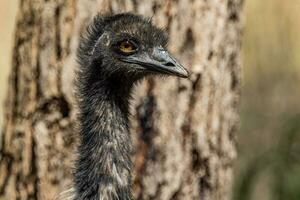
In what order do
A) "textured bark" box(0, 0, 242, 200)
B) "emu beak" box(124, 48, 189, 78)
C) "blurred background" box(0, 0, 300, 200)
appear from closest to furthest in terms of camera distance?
"emu beak" box(124, 48, 189, 78)
"textured bark" box(0, 0, 242, 200)
"blurred background" box(0, 0, 300, 200)

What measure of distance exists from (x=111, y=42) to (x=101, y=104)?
1.24ft

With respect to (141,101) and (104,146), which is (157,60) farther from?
(141,101)

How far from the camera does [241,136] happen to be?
13000 mm

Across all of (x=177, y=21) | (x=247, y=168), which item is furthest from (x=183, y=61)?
(x=247, y=168)

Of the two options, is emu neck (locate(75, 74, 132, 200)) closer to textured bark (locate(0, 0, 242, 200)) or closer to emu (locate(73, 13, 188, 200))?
emu (locate(73, 13, 188, 200))

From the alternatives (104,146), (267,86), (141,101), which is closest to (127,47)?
(104,146)

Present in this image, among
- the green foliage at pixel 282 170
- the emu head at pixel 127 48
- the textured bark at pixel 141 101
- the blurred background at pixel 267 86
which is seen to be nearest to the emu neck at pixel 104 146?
the emu head at pixel 127 48

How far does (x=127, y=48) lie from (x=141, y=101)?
0.95 m

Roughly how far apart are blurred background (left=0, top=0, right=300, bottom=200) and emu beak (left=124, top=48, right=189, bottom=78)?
3.48 metres

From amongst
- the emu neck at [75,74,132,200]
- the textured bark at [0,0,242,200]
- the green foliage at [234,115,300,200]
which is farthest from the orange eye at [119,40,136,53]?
the green foliage at [234,115,300,200]

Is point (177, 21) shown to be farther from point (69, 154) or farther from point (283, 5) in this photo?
point (283, 5)

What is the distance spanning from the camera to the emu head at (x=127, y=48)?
8.16 m

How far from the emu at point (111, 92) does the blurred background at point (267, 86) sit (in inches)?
135

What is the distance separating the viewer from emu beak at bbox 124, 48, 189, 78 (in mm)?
8086
